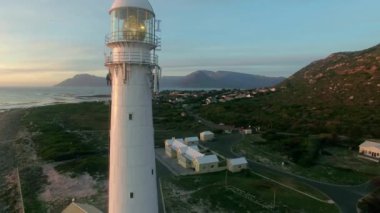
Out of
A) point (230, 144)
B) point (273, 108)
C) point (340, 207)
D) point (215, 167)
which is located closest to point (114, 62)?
point (340, 207)

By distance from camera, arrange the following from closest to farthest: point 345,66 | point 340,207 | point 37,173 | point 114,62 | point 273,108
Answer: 1. point 114,62
2. point 340,207
3. point 37,173
4. point 273,108
5. point 345,66

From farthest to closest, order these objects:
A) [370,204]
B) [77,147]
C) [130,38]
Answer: [77,147], [370,204], [130,38]

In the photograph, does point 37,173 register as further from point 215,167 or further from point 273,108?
point 273,108

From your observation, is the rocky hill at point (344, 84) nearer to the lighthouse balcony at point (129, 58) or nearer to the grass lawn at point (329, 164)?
the grass lawn at point (329, 164)

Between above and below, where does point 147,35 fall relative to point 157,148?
above

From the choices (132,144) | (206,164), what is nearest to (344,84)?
(206,164)

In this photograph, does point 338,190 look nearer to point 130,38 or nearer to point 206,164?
point 206,164

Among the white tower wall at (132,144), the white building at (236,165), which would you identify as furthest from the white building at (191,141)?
the white tower wall at (132,144)
